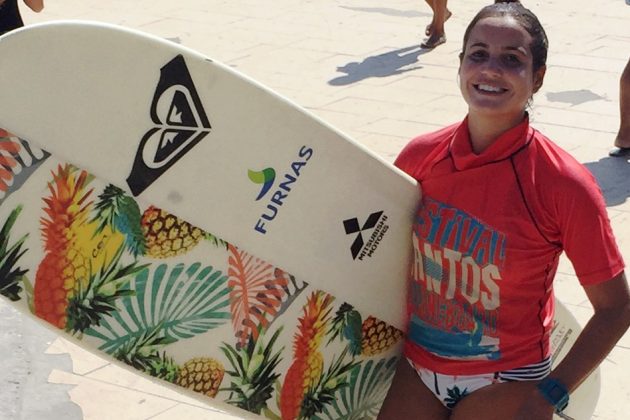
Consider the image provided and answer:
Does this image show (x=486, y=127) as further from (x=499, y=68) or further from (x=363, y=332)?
(x=363, y=332)

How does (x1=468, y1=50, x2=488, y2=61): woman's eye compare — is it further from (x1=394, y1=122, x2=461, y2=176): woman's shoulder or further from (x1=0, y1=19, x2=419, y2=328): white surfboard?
(x1=0, y1=19, x2=419, y2=328): white surfboard

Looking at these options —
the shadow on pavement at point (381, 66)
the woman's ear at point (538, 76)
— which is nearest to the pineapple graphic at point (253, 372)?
the woman's ear at point (538, 76)

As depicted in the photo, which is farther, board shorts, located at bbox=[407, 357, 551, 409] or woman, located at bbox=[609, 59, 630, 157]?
woman, located at bbox=[609, 59, 630, 157]

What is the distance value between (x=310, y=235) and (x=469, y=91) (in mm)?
574

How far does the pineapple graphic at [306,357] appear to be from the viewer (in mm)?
3293

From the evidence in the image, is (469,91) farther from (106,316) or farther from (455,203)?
(106,316)

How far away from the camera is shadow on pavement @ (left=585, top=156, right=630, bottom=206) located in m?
6.38

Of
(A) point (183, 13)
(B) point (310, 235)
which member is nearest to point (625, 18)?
(A) point (183, 13)

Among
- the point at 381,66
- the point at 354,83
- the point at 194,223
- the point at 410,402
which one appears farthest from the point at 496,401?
the point at 381,66

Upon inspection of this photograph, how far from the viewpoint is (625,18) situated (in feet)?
33.8

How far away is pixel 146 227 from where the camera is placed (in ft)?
10.2

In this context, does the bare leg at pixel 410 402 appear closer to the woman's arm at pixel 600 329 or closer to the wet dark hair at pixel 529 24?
the woman's arm at pixel 600 329

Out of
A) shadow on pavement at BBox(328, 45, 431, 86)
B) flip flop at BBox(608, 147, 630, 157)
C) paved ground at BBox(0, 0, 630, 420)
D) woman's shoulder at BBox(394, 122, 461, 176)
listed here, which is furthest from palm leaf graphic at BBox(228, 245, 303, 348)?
shadow on pavement at BBox(328, 45, 431, 86)

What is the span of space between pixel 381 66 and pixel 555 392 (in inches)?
248
